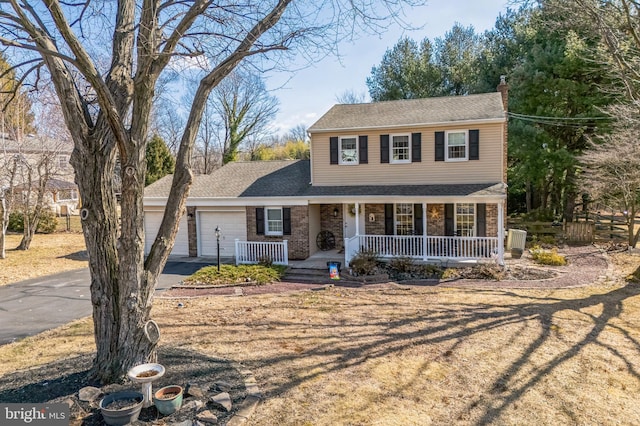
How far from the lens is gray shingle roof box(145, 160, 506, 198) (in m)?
14.5

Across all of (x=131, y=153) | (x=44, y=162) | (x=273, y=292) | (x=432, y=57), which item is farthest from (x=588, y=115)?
(x=44, y=162)

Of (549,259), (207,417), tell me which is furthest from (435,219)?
(207,417)

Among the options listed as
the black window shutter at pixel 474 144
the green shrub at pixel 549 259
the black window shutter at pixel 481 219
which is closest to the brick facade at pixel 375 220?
the black window shutter at pixel 481 219

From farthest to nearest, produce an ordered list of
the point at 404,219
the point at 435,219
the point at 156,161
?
the point at 156,161 < the point at 404,219 < the point at 435,219

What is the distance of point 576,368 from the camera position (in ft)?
20.4

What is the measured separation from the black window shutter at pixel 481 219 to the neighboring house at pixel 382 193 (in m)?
0.03

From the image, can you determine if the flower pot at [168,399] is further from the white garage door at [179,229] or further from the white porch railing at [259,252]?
the white garage door at [179,229]

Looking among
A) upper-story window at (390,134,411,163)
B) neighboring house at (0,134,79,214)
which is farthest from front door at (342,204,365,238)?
neighboring house at (0,134,79,214)

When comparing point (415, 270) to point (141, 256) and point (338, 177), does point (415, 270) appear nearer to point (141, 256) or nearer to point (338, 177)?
point (338, 177)

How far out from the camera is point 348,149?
53.6 ft

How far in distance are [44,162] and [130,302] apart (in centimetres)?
1906

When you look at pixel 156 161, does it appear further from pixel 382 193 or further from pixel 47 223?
pixel 382 193

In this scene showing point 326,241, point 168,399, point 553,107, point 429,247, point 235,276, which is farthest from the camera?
point 553,107

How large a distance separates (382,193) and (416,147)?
7.50 ft
